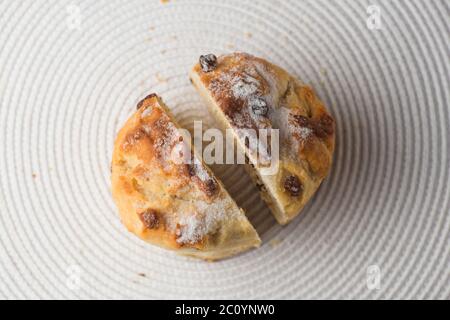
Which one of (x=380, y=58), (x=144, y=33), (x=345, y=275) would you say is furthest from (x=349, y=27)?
Result: (x=345, y=275)

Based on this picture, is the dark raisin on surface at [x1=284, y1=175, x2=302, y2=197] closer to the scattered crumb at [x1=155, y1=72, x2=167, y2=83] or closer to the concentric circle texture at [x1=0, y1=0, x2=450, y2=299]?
the concentric circle texture at [x1=0, y1=0, x2=450, y2=299]

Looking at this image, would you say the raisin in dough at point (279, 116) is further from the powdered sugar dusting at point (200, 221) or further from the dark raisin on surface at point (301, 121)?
the powdered sugar dusting at point (200, 221)

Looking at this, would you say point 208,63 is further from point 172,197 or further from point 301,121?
point 172,197

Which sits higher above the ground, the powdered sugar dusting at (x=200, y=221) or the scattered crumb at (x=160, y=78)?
the scattered crumb at (x=160, y=78)

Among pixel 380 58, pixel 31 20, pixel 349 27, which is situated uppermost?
pixel 31 20

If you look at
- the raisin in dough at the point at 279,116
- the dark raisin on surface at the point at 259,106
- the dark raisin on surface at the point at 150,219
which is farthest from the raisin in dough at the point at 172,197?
the dark raisin on surface at the point at 259,106

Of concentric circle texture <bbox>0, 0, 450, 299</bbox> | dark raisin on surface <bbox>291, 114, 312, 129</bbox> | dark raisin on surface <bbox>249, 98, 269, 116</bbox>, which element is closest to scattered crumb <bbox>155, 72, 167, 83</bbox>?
concentric circle texture <bbox>0, 0, 450, 299</bbox>

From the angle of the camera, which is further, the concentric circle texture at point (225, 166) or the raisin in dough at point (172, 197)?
the concentric circle texture at point (225, 166)

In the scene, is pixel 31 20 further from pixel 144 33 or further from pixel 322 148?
pixel 322 148
